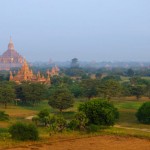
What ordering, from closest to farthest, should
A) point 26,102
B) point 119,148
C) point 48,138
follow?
point 119,148 < point 48,138 < point 26,102

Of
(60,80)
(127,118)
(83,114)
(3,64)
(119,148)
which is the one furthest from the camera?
(3,64)

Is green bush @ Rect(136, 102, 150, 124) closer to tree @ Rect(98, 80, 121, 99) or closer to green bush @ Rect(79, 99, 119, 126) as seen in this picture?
green bush @ Rect(79, 99, 119, 126)

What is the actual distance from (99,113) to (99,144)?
8.33 m

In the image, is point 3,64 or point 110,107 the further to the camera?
point 3,64

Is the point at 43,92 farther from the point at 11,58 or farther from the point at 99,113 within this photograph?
the point at 11,58

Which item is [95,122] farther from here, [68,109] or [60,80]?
[60,80]

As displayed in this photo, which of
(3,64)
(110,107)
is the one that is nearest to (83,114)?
(110,107)

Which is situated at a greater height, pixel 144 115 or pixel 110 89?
pixel 110 89

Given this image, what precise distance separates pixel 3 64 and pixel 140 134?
163885 millimetres

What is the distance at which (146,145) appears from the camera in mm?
27734

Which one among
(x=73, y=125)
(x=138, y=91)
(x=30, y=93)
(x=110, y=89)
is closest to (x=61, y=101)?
(x=30, y=93)

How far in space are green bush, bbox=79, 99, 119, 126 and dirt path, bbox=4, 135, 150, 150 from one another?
5.36 m

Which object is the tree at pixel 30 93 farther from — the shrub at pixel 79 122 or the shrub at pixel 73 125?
the shrub at pixel 73 125

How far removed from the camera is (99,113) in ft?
119
